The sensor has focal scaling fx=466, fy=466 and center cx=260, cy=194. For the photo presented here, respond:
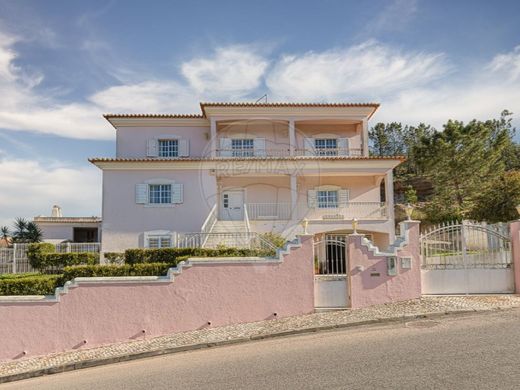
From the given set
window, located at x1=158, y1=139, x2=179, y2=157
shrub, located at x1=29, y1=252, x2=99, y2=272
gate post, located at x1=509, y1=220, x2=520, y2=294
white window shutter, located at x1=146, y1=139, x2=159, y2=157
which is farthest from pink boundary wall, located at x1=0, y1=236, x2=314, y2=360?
window, located at x1=158, y1=139, x2=179, y2=157

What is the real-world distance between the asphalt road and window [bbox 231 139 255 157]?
53.4 feet

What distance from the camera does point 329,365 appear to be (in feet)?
24.5

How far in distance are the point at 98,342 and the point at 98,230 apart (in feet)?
67.5

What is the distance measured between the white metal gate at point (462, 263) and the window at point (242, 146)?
1452cm

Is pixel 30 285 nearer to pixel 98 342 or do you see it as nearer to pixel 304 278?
pixel 98 342

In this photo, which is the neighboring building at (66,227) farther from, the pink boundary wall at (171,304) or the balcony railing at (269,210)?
the pink boundary wall at (171,304)

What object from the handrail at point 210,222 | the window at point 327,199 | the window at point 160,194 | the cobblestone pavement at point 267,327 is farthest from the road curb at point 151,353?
the window at point 327,199

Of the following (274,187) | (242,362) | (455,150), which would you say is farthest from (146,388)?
(455,150)

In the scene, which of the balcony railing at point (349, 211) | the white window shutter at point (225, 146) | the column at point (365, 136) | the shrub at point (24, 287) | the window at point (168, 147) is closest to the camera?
the shrub at point (24, 287)

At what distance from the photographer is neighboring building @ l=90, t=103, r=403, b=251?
73.3ft

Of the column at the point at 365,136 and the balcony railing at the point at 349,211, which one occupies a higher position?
the column at the point at 365,136

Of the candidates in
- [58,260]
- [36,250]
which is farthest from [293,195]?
[36,250]

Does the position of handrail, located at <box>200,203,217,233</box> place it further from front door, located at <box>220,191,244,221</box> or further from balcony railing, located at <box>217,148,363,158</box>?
balcony railing, located at <box>217,148,363,158</box>

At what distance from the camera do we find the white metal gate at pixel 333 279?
39.2 feet
